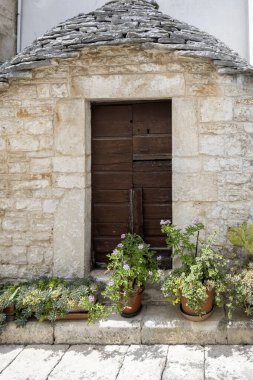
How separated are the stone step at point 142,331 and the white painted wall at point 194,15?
413cm

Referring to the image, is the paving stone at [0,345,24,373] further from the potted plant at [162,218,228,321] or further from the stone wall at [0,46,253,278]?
the potted plant at [162,218,228,321]

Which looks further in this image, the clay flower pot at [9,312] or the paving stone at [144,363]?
the clay flower pot at [9,312]

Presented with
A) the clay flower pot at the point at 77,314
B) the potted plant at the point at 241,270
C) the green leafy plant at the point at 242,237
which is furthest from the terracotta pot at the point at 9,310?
the green leafy plant at the point at 242,237

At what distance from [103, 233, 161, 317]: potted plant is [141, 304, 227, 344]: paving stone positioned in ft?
0.85

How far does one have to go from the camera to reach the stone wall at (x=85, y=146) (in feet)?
12.6

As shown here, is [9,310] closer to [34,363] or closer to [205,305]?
[34,363]

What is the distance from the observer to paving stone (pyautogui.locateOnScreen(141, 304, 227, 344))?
11.1 feet

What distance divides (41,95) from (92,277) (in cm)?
221

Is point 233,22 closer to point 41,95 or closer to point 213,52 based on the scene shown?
point 213,52

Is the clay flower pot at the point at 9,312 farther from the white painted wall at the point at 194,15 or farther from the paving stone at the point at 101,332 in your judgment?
the white painted wall at the point at 194,15

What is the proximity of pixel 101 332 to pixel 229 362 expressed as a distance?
125 centimetres

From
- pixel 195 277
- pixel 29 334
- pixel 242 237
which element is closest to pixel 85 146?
pixel 195 277

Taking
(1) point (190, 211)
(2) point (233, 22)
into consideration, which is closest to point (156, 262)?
(1) point (190, 211)

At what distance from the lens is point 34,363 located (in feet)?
10.4
